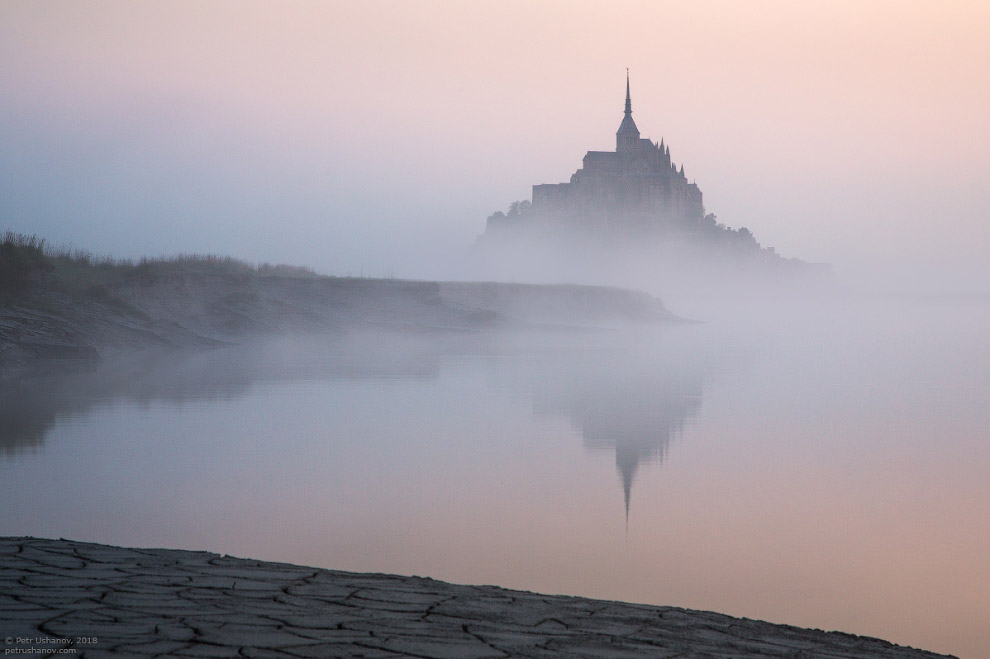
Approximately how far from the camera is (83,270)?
37094 mm

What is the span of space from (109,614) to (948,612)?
207 inches

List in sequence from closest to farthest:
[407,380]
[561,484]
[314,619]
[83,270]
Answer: [314,619] < [561,484] < [407,380] < [83,270]

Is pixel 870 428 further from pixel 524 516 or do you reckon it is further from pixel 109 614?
pixel 109 614

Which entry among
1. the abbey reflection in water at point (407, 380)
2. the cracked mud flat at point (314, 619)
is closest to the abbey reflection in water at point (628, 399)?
the abbey reflection in water at point (407, 380)

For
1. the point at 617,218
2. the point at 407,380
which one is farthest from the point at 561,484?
the point at 617,218

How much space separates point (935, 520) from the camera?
9312mm

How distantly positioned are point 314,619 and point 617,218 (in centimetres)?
15673

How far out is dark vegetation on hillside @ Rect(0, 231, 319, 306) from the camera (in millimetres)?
30219

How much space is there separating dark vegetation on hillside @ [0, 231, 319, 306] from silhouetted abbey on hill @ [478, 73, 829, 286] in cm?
11072

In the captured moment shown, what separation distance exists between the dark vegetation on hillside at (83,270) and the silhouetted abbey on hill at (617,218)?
11072 centimetres

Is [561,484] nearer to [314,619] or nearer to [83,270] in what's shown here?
[314,619]

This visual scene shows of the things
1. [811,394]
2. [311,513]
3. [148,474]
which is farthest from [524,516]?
[811,394]

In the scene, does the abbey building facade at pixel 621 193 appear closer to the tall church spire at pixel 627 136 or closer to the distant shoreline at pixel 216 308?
the tall church spire at pixel 627 136

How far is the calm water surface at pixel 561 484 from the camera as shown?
7309 mm
